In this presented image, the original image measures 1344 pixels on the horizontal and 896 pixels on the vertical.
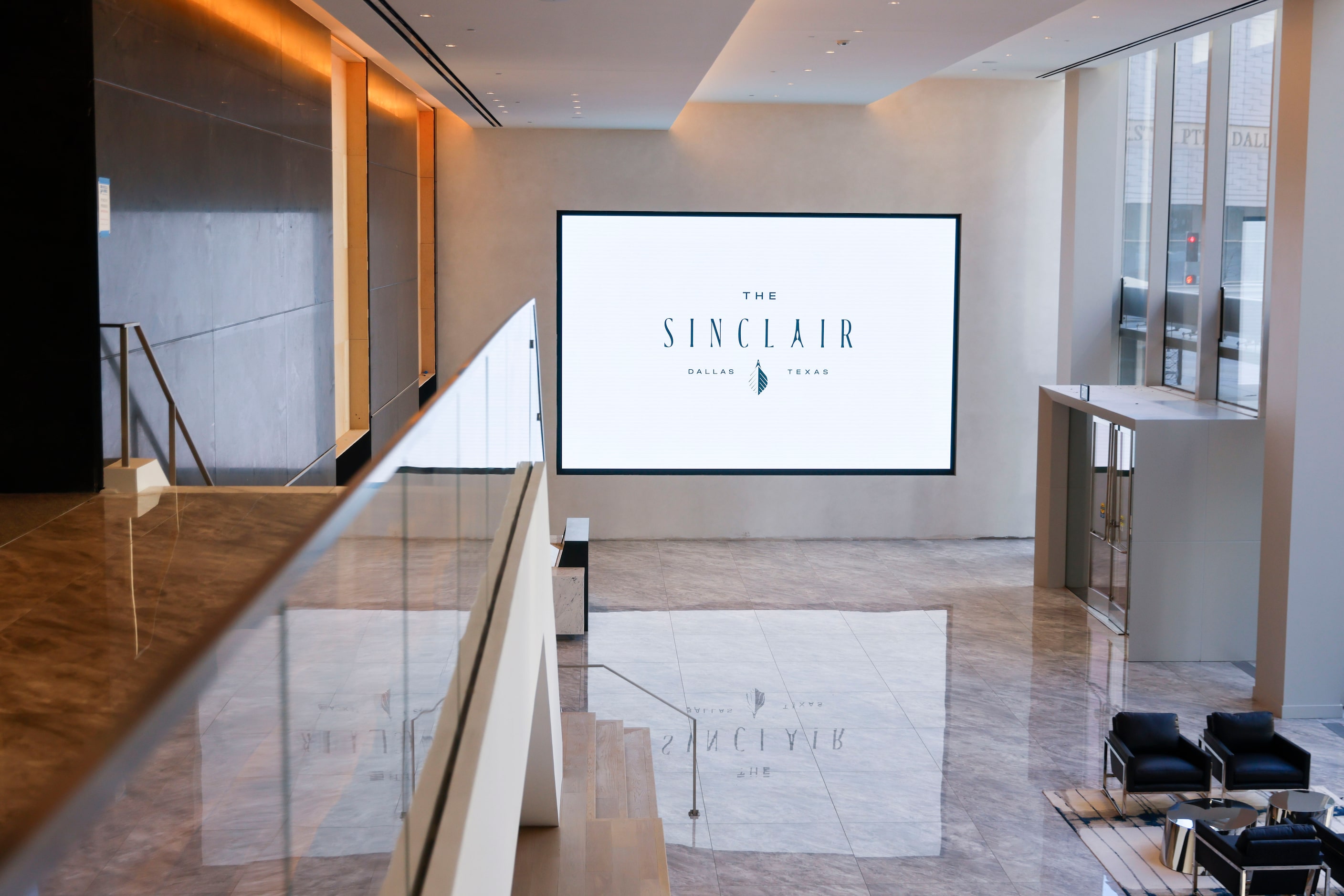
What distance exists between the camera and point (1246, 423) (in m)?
10.7

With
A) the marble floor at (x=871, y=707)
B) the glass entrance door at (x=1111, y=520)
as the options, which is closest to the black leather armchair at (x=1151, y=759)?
the marble floor at (x=871, y=707)

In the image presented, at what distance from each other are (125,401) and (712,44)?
4.72 metres

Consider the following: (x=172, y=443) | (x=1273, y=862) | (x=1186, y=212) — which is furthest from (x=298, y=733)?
(x=1186, y=212)

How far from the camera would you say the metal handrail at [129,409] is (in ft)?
20.8

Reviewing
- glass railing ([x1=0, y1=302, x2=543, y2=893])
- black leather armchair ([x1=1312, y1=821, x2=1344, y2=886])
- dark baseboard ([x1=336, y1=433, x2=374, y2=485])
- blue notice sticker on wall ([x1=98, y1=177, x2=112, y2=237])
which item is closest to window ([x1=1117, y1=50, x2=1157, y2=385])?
black leather armchair ([x1=1312, y1=821, x2=1344, y2=886])

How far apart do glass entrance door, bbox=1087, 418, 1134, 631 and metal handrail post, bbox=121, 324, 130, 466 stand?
28.2 feet

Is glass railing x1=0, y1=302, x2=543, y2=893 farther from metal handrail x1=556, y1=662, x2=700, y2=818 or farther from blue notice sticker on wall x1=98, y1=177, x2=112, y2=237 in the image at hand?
metal handrail x1=556, y1=662, x2=700, y2=818

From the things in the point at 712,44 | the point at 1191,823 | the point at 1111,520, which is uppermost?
the point at 712,44

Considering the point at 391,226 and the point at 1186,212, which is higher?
the point at 1186,212

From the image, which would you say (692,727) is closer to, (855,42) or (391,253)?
(855,42)

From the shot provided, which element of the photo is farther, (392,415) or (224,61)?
(392,415)

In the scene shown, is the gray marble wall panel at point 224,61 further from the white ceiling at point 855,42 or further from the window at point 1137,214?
the window at point 1137,214

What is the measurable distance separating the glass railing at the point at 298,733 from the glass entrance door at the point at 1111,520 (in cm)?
971

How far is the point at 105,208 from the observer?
20.7 ft
